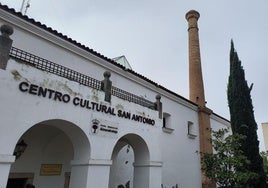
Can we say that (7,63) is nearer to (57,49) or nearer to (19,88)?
(19,88)

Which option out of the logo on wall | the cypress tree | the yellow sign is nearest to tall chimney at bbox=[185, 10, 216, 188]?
the cypress tree

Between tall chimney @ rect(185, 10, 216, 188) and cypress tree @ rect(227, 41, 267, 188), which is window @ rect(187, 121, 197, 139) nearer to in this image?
tall chimney @ rect(185, 10, 216, 188)

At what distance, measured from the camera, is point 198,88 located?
1833 cm

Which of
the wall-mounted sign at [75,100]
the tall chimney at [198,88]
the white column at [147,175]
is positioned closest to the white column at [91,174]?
the wall-mounted sign at [75,100]

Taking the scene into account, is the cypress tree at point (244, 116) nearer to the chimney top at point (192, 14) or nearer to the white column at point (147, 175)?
the white column at point (147, 175)

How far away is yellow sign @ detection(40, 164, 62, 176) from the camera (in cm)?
867

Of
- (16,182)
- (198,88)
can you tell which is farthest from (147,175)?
(198,88)

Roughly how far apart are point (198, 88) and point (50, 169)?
43.6ft

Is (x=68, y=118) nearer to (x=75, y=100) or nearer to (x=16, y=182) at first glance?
(x=75, y=100)

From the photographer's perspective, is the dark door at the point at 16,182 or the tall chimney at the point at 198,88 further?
the tall chimney at the point at 198,88

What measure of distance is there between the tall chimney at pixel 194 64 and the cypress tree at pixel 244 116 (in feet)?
12.3

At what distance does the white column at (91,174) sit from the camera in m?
6.62

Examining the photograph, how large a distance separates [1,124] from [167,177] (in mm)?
9768

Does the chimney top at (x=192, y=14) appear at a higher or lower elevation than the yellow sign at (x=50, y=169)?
higher
